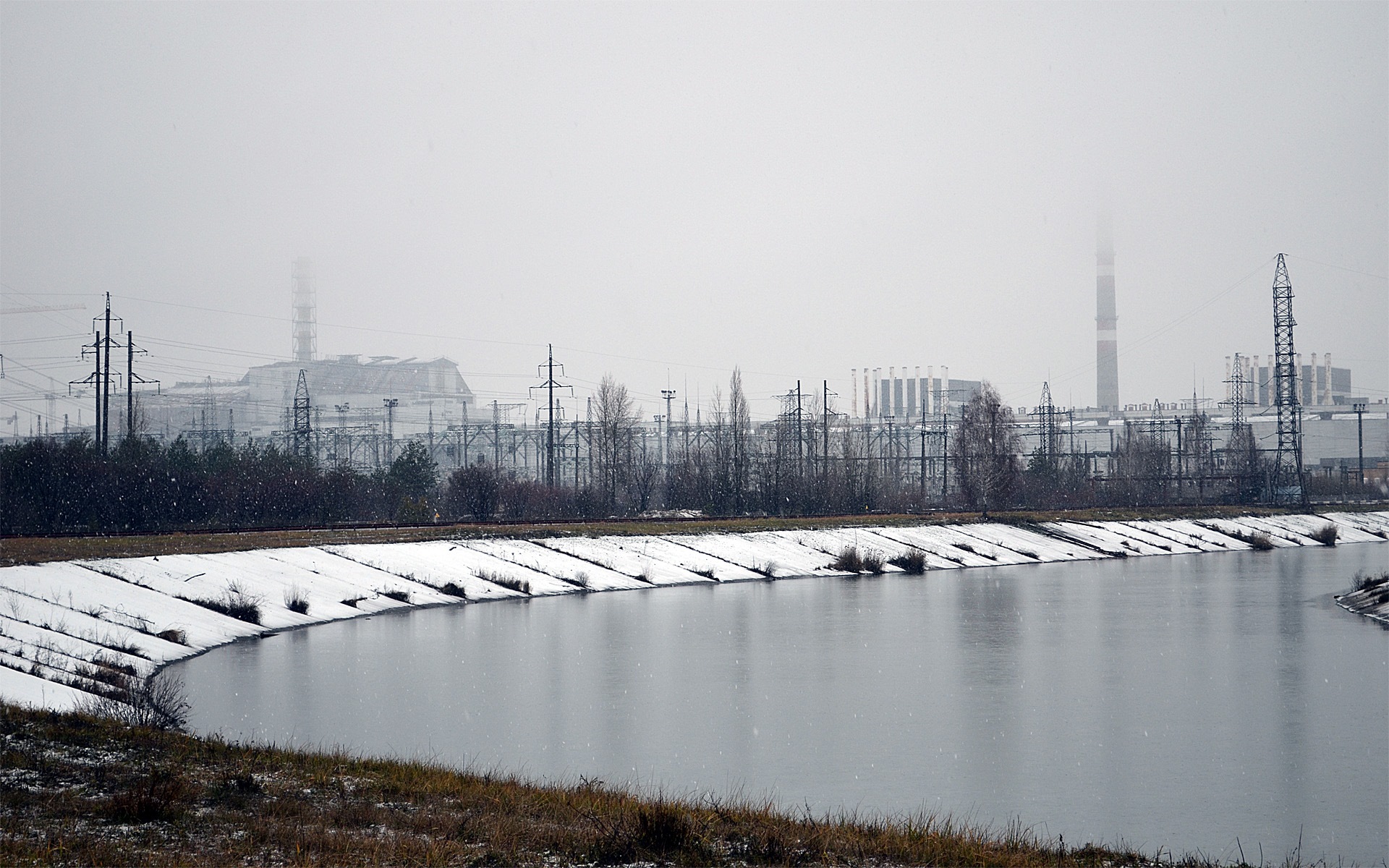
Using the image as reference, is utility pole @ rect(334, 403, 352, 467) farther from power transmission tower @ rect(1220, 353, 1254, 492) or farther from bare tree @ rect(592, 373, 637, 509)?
power transmission tower @ rect(1220, 353, 1254, 492)

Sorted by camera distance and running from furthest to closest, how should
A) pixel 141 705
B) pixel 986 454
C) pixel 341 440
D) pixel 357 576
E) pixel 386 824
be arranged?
pixel 341 440 → pixel 986 454 → pixel 357 576 → pixel 141 705 → pixel 386 824

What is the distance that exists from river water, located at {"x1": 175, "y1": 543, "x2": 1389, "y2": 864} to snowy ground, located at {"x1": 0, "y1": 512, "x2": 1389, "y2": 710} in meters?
1.31

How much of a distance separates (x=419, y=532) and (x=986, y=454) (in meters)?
37.9

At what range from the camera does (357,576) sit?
28906 mm

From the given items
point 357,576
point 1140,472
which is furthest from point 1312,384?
point 357,576

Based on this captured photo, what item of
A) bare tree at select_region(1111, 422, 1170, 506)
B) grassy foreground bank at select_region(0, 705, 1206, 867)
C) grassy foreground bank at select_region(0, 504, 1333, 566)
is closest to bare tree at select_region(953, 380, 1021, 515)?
grassy foreground bank at select_region(0, 504, 1333, 566)

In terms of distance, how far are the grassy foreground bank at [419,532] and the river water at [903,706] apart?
6561 millimetres

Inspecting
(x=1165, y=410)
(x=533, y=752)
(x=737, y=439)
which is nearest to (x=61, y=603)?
(x=533, y=752)

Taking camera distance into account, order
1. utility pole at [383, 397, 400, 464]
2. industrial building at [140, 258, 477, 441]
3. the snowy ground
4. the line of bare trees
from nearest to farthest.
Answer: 1. the snowy ground
2. the line of bare trees
3. utility pole at [383, 397, 400, 464]
4. industrial building at [140, 258, 477, 441]

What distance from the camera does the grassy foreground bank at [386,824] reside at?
7.50 m

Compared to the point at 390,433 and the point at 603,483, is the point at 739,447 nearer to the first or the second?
the point at 603,483

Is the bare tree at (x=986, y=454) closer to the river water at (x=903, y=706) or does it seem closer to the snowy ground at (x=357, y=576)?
the snowy ground at (x=357, y=576)

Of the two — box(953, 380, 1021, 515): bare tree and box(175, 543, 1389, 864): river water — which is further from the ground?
box(953, 380, 1021, 515): bare tree

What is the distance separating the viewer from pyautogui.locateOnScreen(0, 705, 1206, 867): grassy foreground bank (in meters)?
7.50
